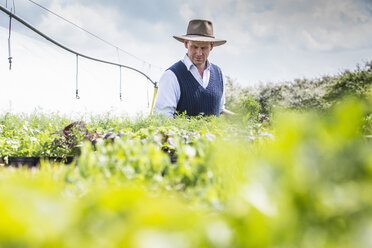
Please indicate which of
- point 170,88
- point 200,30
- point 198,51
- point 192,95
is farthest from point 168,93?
point 200,30

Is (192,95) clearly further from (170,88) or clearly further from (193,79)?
(170,88)

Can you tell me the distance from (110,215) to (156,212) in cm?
7

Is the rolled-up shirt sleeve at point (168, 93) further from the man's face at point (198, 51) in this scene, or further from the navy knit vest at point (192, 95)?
the man's face at point (198, 51)

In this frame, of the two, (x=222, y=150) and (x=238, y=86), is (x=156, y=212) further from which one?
(x=238, y=86)

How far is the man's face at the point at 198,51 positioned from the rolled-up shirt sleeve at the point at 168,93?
1.54ft

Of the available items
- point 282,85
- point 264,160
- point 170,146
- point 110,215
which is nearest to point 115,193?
point 110,215

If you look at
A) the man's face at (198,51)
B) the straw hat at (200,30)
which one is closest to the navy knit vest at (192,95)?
the man's face at (198,51)

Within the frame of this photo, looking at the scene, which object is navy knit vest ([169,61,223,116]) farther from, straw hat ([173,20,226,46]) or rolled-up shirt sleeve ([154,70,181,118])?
straw hat ([173,20,226,46])

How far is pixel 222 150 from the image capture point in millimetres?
549

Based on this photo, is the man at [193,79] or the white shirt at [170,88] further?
the man at [193,79]

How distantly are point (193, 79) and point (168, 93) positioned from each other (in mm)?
611

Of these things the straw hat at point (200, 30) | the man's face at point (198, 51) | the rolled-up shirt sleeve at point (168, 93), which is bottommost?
the rolled-up shirt sleeve at point (168, 93)

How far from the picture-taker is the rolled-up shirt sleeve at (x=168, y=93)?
459 centimetres

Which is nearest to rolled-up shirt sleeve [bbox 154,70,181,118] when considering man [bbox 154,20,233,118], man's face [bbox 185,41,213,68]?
man [bbox 154,20,233,118]
